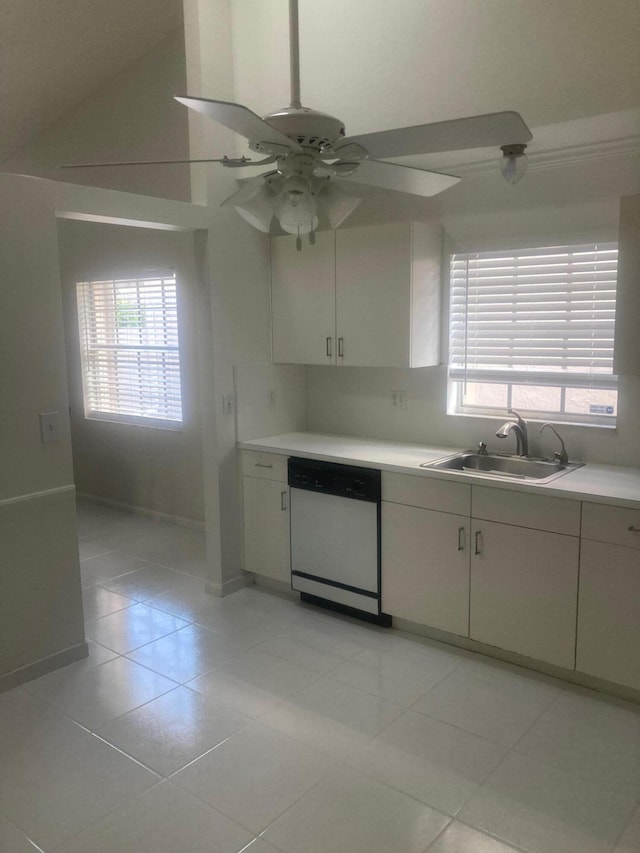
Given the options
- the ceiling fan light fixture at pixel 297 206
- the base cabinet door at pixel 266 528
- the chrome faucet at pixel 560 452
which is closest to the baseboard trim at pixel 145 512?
the base cabinet door at pixel 266 528

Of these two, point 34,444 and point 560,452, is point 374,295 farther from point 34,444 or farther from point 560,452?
point 34,444

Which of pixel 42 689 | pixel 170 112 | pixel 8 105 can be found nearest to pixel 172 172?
pixel 170 112

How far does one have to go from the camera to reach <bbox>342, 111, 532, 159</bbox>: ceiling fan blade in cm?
161

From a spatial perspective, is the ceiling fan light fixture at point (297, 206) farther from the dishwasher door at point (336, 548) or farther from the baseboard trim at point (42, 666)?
the baseboard trim at point (42, 666)

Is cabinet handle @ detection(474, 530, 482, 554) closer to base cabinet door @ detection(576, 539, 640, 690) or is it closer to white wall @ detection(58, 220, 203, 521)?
base cabinet door @ detection(576, 539, 640, 690)

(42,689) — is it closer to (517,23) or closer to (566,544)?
(566,544)

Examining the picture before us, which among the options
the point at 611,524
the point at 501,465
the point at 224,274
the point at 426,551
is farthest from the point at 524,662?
the point at 224,274

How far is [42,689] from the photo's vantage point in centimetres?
300

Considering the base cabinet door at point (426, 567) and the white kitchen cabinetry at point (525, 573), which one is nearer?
the white kitchen cabinetry at point (525, 573)

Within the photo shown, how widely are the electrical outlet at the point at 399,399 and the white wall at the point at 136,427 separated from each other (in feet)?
5.56

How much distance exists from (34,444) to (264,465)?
4.44ft

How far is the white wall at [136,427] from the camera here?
4.99m

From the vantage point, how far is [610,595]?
2.75 meters

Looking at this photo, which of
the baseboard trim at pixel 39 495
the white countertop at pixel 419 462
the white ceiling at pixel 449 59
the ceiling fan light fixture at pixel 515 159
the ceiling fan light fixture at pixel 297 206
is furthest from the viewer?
the baseboard trim at pixel 39 495
